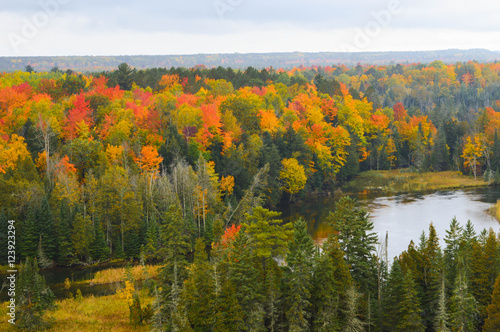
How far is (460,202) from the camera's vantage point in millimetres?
84812

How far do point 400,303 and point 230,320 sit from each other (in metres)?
11.3

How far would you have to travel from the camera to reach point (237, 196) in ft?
270

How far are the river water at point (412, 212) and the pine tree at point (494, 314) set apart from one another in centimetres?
1761

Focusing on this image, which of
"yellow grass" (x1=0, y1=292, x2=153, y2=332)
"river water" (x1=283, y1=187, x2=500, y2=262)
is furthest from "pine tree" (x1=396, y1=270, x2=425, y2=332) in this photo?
"yellow grass" (x1=0, y1=292, x2=153, y2=332)

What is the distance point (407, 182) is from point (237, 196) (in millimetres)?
38504

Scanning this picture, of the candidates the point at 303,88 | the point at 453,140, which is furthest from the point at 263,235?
the point at 303,88

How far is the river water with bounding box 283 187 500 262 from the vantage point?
215ft

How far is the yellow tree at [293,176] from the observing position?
9162cm

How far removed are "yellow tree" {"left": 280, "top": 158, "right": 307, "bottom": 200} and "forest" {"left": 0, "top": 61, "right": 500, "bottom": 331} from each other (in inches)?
12.4

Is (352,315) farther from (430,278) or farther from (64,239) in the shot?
(64,239)

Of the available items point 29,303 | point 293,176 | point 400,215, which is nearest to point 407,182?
point 293,176

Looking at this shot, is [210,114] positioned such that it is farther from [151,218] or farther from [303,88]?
[303,88]

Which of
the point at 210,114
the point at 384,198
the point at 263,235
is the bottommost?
the point at 384,198

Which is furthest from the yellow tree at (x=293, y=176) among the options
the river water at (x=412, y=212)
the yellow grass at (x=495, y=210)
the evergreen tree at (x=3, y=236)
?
the evergreen tree at (x=3, y=236)
